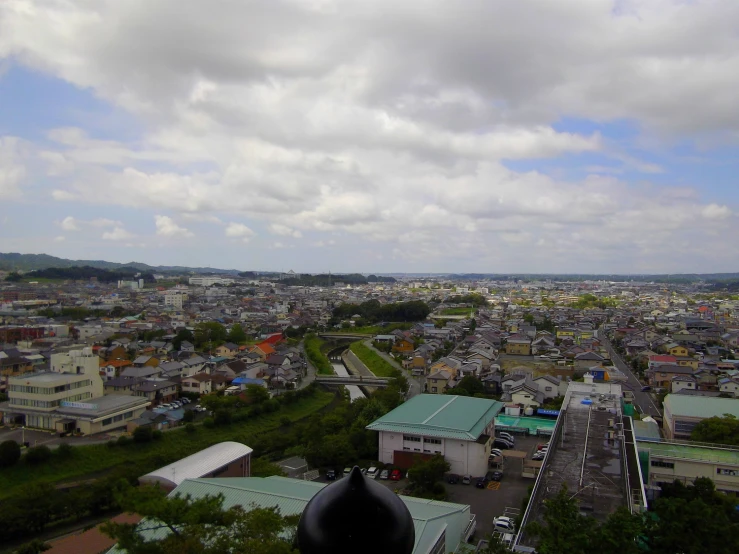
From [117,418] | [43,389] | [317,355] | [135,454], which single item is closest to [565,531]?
[135,454]

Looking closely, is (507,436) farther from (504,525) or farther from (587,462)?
(587,462)

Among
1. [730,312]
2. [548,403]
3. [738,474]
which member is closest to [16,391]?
[548,403]

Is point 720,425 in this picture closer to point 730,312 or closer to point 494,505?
point 494,505

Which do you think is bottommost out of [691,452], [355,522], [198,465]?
[691,452]

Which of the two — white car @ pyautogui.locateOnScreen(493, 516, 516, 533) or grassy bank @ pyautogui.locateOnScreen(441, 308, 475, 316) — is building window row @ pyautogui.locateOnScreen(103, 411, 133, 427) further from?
grassy bank @ pyautogui.locateOnScreen(441, 308, 475, 316)

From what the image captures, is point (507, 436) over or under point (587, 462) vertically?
under

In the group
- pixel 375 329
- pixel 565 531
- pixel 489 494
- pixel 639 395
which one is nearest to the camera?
pixel 565 531

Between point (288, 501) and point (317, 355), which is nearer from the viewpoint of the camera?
point (288, 501)
